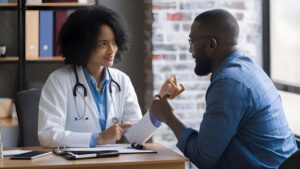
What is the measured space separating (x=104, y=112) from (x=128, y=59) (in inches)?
57.4

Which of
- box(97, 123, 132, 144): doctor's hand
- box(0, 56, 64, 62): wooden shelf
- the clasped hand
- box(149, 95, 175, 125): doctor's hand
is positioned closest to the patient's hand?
the clasped hand

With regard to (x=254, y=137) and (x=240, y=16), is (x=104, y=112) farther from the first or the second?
(x=240, y=16)

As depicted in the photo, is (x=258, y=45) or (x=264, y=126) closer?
(x=264, y=126)

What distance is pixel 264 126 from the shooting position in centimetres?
251

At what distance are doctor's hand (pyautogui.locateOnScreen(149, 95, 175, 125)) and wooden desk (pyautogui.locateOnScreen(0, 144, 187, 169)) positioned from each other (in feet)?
0.57


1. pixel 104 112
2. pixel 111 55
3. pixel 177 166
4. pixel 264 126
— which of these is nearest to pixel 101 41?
pixel 111 55

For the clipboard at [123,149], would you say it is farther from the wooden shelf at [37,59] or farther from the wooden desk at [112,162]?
the wooden shelf at [37,59]

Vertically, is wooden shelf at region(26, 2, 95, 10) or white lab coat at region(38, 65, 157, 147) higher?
wooden shelf at region(26, 2, 95, 10)

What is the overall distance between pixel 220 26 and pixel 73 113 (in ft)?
3.10

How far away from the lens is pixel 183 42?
418 cm

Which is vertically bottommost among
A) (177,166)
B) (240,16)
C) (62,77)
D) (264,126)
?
(177,166)

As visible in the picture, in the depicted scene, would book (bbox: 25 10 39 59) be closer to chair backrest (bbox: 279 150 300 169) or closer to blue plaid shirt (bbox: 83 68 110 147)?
blue plaid shirt (bbox: 83 68 110 147)

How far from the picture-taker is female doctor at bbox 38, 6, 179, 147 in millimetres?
3074

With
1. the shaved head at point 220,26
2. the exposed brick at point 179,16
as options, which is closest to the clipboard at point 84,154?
the shaved head at point 220,26
